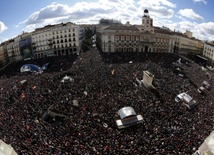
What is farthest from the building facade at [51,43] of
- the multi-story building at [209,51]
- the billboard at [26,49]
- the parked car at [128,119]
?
the parked car at [128,119]

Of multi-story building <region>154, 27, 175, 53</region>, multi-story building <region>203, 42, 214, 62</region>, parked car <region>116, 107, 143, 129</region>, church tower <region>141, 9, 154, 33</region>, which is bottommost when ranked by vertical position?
multi-story building <region>203, 42, 214, 62</region>

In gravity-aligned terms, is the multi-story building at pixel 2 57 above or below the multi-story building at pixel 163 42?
below

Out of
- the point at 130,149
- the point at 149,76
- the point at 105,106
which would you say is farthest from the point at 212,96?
the point at 130,149

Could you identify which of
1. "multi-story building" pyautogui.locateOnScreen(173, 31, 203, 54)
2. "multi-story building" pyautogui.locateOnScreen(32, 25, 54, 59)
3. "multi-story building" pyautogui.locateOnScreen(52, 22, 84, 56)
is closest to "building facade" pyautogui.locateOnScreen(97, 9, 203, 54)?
"multi-story building" pyautogui.locateOnScreen(52, 22, 84, 56)

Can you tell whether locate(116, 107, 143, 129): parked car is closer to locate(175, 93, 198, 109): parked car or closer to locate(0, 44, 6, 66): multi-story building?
locate(175, 93, 198, 109): parked car

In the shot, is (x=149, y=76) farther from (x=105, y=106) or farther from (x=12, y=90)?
(x=12, y=90)

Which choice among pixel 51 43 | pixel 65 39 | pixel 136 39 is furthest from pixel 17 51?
pixel 136 39

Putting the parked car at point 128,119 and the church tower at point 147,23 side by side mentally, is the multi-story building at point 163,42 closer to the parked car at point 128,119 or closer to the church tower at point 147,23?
the church tower at point 147,23

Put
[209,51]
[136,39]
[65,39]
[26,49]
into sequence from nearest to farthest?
1. [136,39]
2. [26,49]
3. [65,39]
4. [209,51]

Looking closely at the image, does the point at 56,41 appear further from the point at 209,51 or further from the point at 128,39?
the point at 209,51
